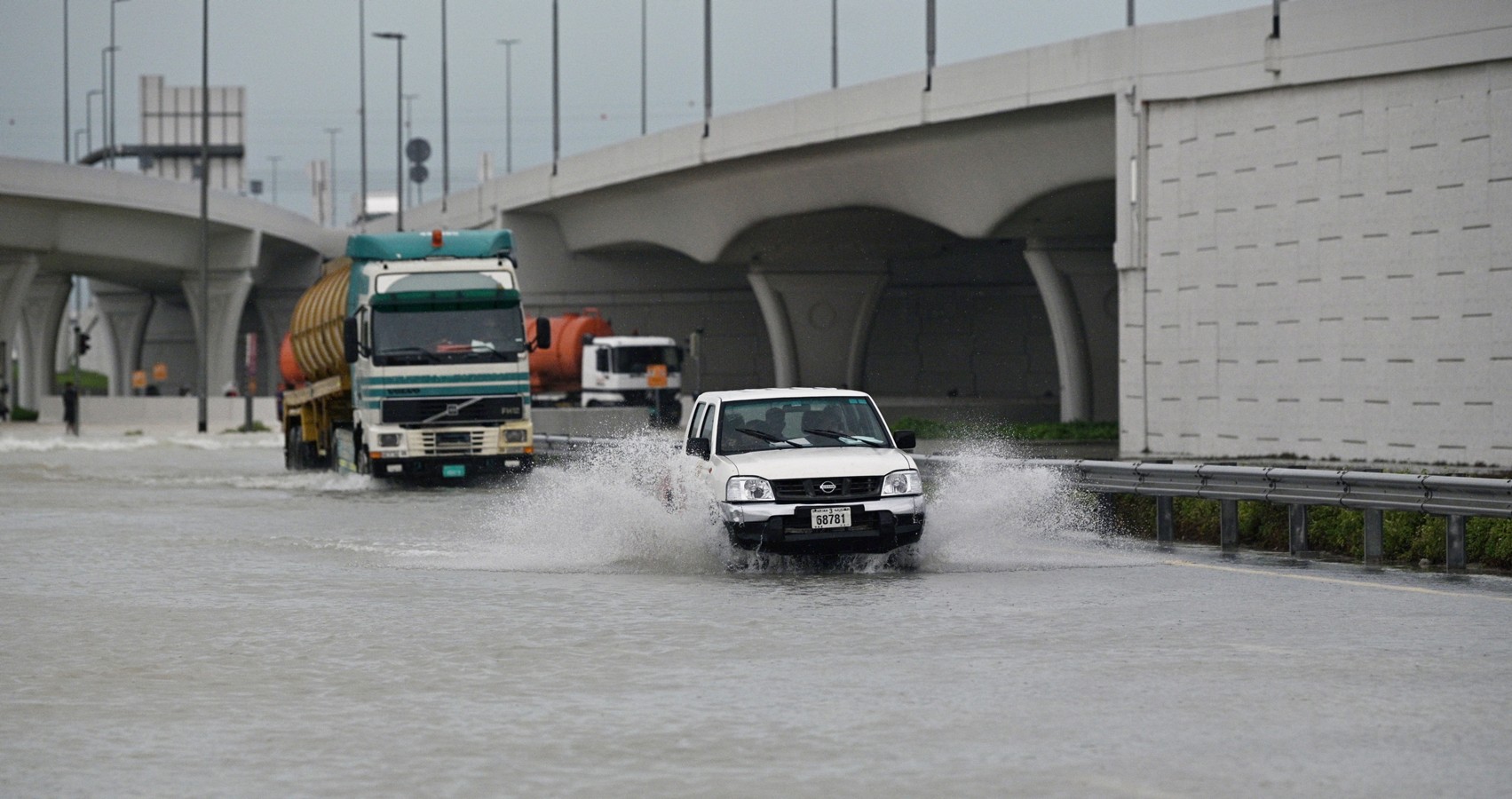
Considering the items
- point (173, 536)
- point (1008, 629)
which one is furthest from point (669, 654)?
point (173, 536)

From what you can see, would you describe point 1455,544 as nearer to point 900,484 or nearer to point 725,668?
point 900,484

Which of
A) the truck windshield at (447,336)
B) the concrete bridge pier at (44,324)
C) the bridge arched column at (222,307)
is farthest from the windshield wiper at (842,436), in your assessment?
the concrete bridge pier at (44,324)

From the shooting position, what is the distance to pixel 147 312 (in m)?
110

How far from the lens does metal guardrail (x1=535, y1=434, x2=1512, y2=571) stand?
16.9 meters

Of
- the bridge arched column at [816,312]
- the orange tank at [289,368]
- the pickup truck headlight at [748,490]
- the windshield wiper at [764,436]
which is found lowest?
the pickup truck headlight at [748,490]

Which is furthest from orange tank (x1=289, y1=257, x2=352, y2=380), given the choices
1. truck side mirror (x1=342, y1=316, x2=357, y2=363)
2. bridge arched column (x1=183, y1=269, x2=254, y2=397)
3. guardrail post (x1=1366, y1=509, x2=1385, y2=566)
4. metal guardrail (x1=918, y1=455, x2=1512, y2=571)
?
bridge arched column (x1=183, y1=269, x2=254, y2=397)

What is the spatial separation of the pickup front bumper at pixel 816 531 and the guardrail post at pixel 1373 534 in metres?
3.73

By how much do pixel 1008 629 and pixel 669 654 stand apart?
215 centimetres

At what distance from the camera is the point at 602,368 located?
212ft

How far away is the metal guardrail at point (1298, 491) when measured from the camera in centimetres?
1688

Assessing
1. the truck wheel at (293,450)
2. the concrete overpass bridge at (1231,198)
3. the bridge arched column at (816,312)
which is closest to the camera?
the concrete overpass bridge at (1231,198)

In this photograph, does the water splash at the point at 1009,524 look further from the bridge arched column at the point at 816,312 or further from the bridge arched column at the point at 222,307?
the bridge arched column at the point at 222,307

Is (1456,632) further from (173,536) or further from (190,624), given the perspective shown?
(173,536)

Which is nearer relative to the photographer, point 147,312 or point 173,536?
point 173,536
